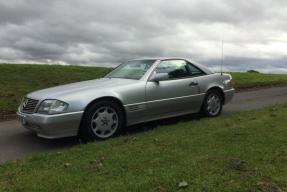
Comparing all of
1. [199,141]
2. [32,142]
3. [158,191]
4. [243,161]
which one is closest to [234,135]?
[199,141]

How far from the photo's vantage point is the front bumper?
7.03 m

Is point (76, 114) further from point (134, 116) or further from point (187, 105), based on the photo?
point (187, 105)

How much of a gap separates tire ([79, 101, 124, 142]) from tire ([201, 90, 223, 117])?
7.66 feet

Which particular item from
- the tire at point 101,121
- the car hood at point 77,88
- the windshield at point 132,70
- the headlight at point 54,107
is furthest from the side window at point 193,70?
the headlight at point 54,107

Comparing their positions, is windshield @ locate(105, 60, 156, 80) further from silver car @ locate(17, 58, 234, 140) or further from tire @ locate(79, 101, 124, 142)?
tire @ locate(79, 101, 124, 142)

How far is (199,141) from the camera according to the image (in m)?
6.66

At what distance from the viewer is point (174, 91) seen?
8.60m

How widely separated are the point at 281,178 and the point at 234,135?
2.15 m

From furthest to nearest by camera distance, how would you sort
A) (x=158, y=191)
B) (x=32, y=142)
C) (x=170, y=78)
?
(x=170, y=78) → (x=32, y=142) → (x=158, y=191)

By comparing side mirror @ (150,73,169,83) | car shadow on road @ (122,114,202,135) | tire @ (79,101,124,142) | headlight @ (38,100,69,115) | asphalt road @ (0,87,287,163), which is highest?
side mirror @ (150,73,169,83)

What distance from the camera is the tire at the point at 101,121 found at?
7.30 meters

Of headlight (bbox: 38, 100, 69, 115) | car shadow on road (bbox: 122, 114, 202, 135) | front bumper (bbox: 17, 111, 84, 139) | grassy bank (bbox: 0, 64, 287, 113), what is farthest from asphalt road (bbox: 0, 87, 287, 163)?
grassy bank (bbox: 0, 64, 287, 113)

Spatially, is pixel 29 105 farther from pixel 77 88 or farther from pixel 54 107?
pixel 77 88

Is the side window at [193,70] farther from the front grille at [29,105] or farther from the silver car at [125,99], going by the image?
the front grille at [29,105]
